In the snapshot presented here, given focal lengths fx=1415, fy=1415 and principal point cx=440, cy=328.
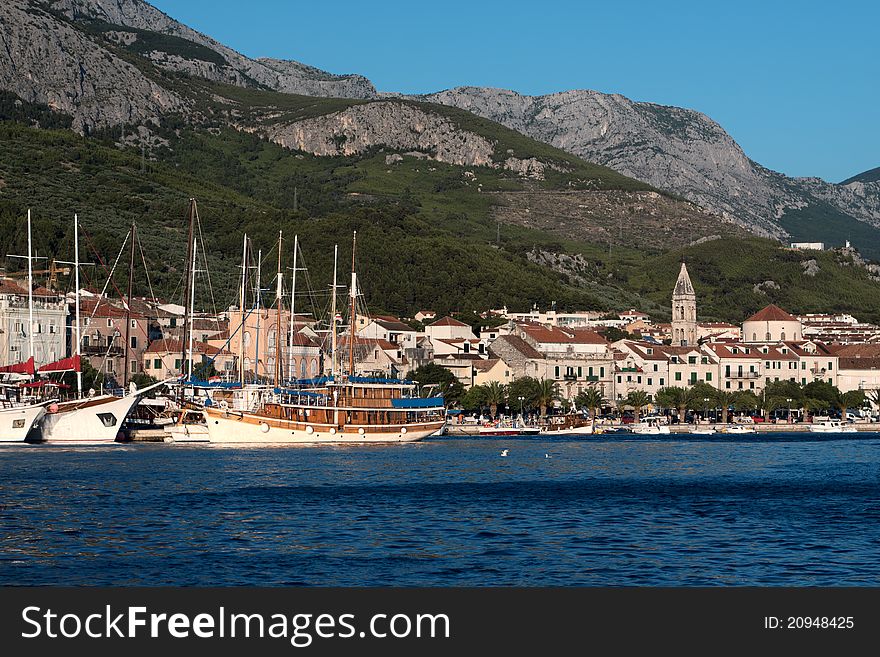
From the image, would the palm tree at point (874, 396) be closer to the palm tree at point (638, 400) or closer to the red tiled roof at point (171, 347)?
the palm tree at point (638, 400)

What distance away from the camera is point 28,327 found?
10356 centimetres

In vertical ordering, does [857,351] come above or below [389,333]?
below

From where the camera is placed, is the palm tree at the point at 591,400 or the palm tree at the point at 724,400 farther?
the palm tree at the point at 724,400

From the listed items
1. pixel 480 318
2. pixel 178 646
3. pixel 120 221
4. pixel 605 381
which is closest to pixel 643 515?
pixel 178 646

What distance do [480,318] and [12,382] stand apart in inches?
2994

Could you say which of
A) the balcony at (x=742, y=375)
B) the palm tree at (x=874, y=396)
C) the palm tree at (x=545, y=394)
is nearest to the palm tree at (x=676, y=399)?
the balcony at (x=742, y=375)

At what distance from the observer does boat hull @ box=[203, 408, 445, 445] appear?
85.1m

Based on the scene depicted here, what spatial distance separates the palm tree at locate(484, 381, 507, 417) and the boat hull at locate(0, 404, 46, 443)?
4889cm

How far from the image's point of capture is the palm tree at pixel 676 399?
427 feet

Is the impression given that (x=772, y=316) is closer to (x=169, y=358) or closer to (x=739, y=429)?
(x=739, y=429)

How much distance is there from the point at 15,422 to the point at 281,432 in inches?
622

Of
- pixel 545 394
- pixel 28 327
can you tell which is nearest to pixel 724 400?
pixel 545 394

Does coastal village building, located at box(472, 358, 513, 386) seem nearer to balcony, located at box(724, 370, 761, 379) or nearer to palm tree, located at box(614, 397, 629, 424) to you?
palm tree, located at box(614, 397, 629, 424)

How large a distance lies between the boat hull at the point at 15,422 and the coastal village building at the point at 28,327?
19389 millimetres
